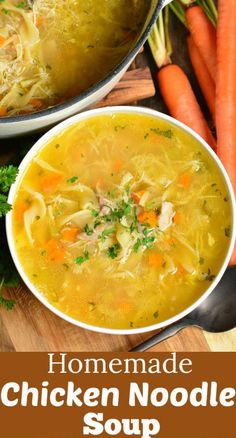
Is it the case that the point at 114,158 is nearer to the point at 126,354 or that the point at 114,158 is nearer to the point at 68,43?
the point at 68,43

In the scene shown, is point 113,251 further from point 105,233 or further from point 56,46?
point 56,46

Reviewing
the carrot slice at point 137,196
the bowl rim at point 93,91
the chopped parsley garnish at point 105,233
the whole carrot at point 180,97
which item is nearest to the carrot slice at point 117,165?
the carrot slice at point 137,196

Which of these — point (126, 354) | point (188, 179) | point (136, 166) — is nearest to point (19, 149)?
point (136, 166)

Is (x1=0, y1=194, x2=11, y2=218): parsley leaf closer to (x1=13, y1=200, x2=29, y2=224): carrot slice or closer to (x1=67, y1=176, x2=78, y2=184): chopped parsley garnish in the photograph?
(x1=13, y1=200, x2=29, y2=224): carrot slice

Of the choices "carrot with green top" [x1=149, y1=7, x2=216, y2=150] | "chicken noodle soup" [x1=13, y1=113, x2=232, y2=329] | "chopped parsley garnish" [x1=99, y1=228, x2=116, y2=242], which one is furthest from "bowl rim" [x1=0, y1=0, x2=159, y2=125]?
"carrot with green top" [x1=149, y1=7, x2=216, y2=150]

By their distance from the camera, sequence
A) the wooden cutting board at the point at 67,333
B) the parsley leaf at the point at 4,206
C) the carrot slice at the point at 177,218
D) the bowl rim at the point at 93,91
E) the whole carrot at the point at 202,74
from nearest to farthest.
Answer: the bowl rim at the point at 93,91, the parsley leaf at the point at 4,206, the carrot slice at the point at 177,218, the wooden cutting board at the point at 67,333, the whole carrot at the point at 202,74

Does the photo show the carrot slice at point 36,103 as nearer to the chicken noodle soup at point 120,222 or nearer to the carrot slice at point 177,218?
the chicken noodle soup at point 120,222
